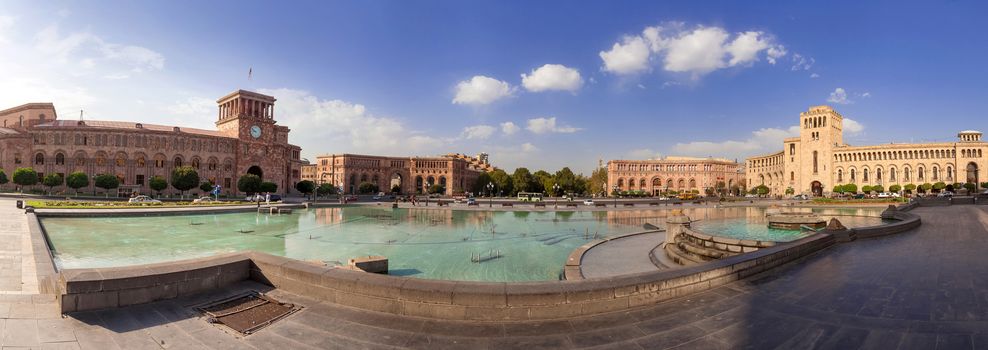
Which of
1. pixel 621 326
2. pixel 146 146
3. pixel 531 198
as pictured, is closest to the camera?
pixel 621 326

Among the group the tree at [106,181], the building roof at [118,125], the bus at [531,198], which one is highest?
the building roof at [118,125]

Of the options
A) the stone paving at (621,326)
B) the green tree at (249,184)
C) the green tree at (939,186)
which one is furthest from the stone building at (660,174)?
the stone paving at (621,326)

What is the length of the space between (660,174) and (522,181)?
150 feet

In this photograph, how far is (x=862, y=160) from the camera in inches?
3201

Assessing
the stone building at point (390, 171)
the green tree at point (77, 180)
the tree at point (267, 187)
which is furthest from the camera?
the stone building at point (390, 171)

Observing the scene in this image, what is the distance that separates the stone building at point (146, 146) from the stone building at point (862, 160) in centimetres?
9759

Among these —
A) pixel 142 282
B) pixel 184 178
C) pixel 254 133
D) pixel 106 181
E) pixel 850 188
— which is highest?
pixel 254 133

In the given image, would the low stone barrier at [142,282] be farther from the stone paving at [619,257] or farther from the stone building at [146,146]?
the stone building at [146,146]

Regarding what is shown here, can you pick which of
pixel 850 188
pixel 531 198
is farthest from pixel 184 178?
pixel 850 188

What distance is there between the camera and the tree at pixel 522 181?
8472 cm

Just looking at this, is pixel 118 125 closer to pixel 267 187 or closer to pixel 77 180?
pixel 77 180

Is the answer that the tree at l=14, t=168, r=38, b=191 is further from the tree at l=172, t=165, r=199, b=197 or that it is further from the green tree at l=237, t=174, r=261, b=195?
the green tree at l=237, t=174, r=261, b=195

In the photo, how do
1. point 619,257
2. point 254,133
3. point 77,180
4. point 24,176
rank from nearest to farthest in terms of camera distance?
point 619,257, point 24,176, point 77,180, point 254,133

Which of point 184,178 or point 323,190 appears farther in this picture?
point 323,190
